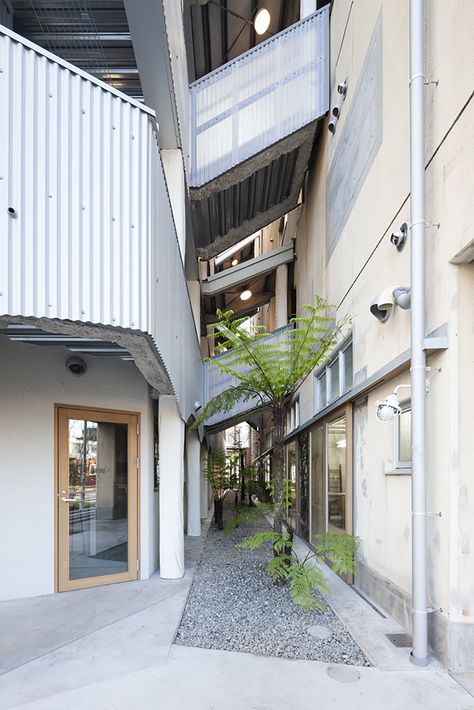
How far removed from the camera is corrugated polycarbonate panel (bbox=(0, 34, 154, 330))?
323 centimetres

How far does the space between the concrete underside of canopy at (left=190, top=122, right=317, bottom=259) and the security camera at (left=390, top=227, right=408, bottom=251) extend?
14.6 feet

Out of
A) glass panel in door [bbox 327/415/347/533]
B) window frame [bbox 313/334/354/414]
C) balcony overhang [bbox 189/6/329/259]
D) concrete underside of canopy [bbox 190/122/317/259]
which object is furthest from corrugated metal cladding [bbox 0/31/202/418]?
concrete underside of canopy [bbox 190/122/317/259]

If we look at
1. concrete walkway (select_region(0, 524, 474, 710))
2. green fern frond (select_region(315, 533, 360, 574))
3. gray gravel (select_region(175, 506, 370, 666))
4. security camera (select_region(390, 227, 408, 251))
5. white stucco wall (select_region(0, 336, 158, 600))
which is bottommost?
gray gravel (select_region(175, 506, 370, 666))


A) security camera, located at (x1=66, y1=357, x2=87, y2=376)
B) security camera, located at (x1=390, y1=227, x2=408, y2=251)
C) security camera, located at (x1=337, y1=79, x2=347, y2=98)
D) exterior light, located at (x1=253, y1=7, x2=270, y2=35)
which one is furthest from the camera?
exterior light, located at (x1=253, y1=7, x2=270, y2=35)

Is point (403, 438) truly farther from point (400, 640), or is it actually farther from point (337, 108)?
point (337, 108)

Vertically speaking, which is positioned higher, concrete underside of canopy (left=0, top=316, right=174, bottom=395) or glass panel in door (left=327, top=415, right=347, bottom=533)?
concrete underside of canopy (left=0, top=316, right=174, bottom=395)

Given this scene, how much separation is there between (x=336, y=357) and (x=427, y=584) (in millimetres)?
4495

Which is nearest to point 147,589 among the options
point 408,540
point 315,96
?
point 408,540

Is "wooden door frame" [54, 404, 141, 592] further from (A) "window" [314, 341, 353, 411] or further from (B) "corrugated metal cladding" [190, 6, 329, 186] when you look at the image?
(B) "corrugated metal cladding" [190, 6, 329, 186]

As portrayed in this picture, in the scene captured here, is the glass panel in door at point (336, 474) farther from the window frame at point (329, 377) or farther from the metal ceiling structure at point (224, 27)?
the metal ceiling structure at point (224, 27)

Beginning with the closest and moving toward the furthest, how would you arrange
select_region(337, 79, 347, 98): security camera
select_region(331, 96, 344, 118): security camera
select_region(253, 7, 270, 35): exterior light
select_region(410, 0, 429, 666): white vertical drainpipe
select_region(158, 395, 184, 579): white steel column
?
select_region(410, 0, 429, 666): white vertical drainpipe
select_region(158, 395, 184, 579): white steel column
select_region(337, 79, 347, 98): security camera
select_region(331, 96, 344, 118): security camera
select_region(253, 7, 270, 35): exterior light

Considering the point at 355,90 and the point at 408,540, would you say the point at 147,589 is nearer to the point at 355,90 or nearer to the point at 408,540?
the point at 408,540

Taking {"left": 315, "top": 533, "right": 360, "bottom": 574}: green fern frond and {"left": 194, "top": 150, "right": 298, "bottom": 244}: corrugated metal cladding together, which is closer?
{"left": 315, "top": 533, "right": 360, "bottom": 574}: green fern frond

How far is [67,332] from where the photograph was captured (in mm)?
3686
